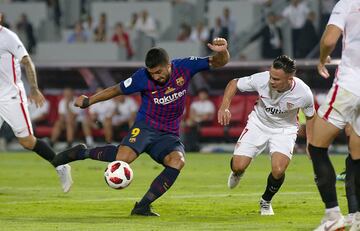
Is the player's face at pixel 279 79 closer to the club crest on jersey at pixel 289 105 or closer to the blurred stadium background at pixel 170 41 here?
the club crest on jersey at pixel 289 105

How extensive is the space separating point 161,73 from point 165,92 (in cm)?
31

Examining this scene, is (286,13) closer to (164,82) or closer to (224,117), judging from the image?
(164,82)

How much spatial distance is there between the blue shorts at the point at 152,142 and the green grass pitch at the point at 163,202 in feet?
2.32

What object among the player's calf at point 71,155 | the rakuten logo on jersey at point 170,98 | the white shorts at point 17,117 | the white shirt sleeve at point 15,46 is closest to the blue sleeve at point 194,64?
the rakuten logo on jersey at point 170,98

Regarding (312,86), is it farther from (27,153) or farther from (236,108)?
(27,153)

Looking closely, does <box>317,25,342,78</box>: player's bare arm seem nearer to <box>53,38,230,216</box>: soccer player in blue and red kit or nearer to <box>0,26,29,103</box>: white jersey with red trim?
<box>53,38,230,216</box>: soccer player in blue and red kit

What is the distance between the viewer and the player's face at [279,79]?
1187cm

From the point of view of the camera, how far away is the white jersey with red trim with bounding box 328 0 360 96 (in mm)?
9469

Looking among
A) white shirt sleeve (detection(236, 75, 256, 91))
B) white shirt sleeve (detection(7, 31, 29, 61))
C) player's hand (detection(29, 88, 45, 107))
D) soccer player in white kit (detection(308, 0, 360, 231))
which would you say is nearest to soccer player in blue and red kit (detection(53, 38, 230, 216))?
white shirt sleeve (detection(236, 75, 256, 91))

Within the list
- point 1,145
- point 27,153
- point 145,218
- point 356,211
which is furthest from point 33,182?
point 1,145

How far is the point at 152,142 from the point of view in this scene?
40.2ft

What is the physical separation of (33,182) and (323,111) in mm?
8721

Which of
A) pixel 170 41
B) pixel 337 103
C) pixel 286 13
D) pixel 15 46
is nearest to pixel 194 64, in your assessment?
pixel 15 46

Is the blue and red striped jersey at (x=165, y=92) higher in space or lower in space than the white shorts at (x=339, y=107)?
lower
